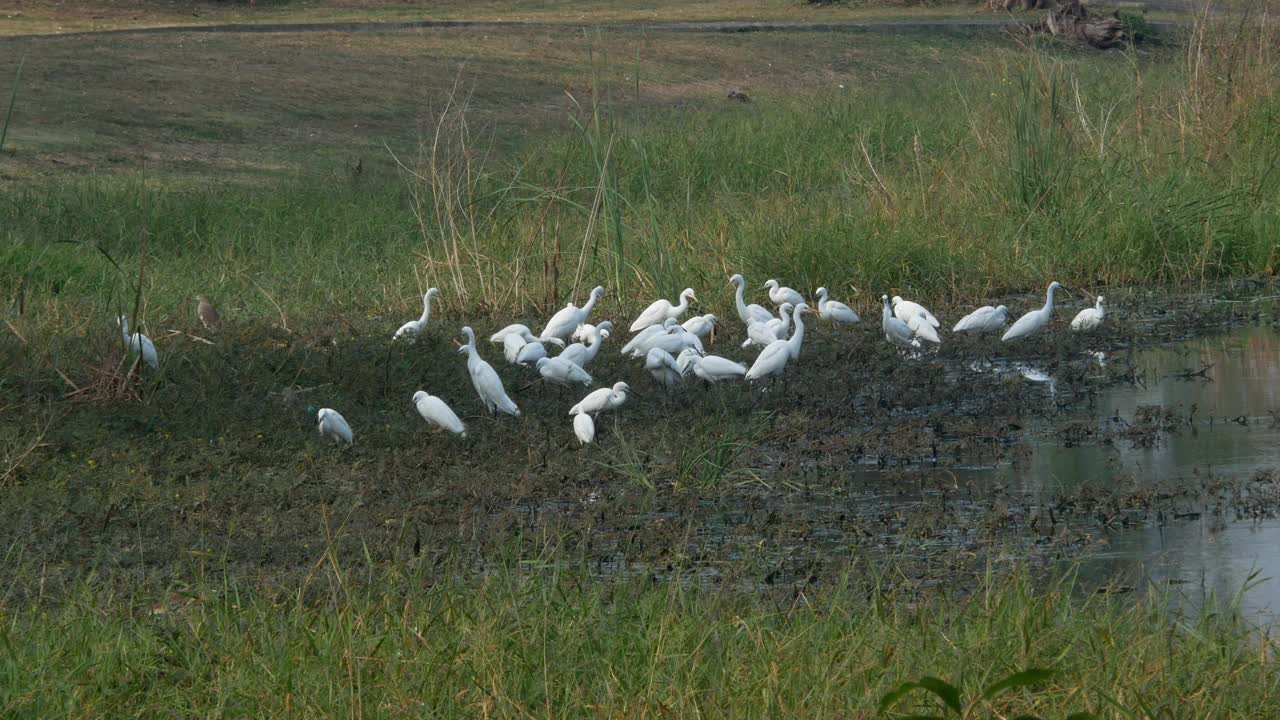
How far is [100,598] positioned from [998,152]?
8.38 meters

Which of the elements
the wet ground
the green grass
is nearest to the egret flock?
the wet ground

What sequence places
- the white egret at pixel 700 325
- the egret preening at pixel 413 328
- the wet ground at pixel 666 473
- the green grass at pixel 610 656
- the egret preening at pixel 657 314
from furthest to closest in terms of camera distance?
1. the egret preening at pixel 657 314
2. the white egret at pixel 700 325
3. the egret preening at pixel 413 328
4. the wet ground at pixel 666 473
5. the green grass at pixel 610 656

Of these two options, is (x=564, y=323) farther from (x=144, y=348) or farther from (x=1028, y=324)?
(x=1028, y=324)

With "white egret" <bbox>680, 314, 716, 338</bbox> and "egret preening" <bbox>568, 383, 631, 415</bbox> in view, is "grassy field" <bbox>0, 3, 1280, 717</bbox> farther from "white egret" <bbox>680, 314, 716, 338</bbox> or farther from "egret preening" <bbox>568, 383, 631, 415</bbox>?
"white egret" <bbox>680, 314, 716, 338</bbox>

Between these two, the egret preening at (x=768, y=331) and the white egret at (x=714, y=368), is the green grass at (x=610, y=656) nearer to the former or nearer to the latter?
the white egret at (x=714, y=368)

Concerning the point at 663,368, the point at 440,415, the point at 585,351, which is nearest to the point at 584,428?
the point at 440,415

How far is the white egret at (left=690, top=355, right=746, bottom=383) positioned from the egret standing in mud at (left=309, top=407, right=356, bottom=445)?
190cm

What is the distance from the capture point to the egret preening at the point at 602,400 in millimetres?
6914

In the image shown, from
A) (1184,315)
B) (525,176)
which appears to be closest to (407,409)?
(1184,315)

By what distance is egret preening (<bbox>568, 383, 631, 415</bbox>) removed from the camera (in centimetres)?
691

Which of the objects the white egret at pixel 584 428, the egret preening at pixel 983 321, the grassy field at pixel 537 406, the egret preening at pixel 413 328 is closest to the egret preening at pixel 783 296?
the grassy field at pixel 537 406

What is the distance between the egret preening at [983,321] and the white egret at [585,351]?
6.61ft

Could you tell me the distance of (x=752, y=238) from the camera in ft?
34.6

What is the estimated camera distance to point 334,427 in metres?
6.55
